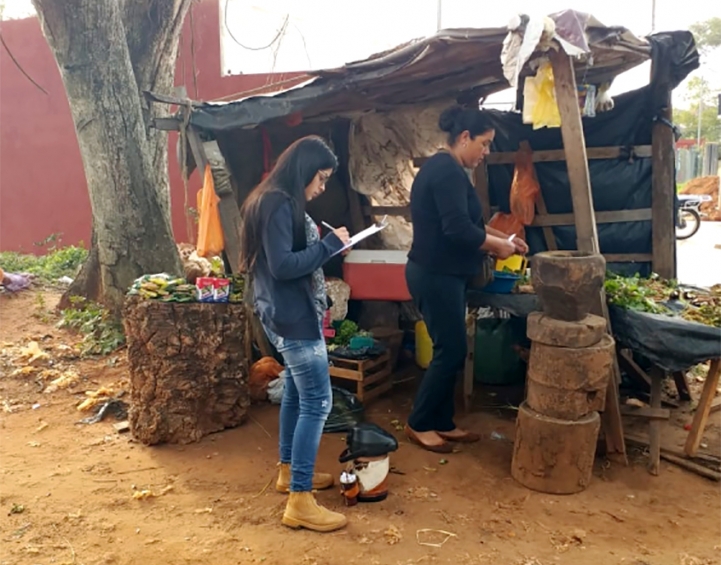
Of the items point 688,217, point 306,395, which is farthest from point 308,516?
point 688,217

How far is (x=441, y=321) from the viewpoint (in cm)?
402

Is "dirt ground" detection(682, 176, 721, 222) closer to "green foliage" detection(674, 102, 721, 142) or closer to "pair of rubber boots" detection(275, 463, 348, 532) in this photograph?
"green foliage" detection(674, 102, 721, 142)

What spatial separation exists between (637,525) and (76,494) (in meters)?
3.10

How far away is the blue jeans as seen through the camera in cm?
316

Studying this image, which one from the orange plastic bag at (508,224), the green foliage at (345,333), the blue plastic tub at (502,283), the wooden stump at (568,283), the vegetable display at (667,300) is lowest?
the green foliage at (345,333)

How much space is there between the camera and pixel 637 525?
134 inches

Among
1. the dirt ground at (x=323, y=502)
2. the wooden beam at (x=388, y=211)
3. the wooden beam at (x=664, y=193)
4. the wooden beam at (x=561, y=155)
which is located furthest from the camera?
the wooden beam at (x=388, y=211)

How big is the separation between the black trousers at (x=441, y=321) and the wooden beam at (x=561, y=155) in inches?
75.4

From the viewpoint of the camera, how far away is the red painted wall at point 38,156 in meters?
11.1

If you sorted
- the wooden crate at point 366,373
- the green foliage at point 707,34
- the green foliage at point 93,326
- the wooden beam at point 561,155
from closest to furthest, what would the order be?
the wooden crate at point 366,373 < the wooden beam at point 561,155 < the green foliage at point 93,326 < the green foliage at point 707,34

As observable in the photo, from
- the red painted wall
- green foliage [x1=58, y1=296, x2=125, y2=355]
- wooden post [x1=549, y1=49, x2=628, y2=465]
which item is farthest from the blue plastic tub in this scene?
the red painted wall

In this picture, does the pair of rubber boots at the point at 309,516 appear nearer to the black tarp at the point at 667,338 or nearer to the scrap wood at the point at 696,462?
the black tarp at the point at 667,338

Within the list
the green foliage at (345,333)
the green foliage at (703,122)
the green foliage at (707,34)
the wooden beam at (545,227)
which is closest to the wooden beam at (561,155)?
the wooden beam at (545,227)

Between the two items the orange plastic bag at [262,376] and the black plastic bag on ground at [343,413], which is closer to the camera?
Answer: the black plastic bag on ground at [343,413]
